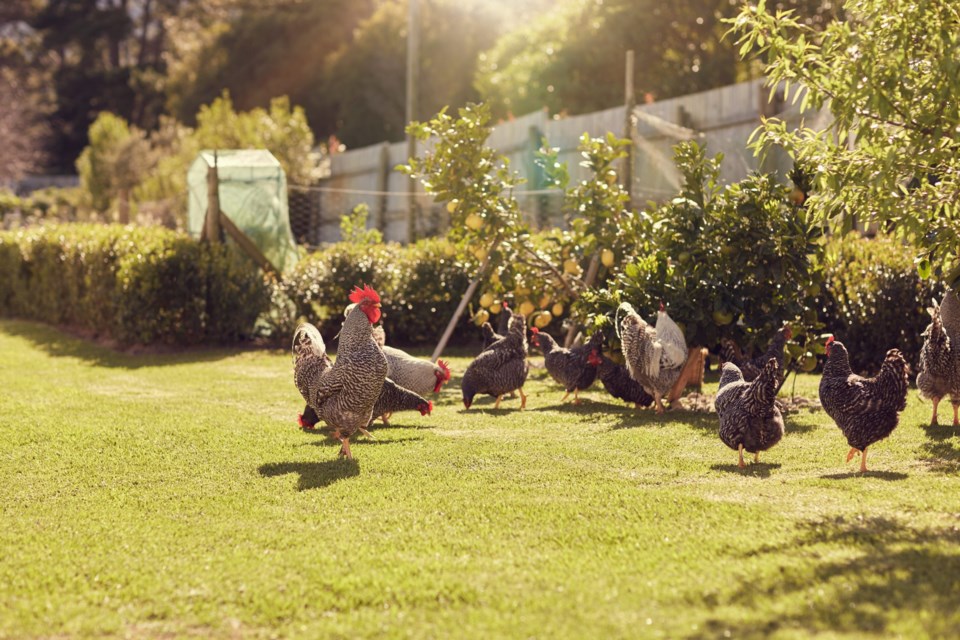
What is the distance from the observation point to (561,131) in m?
21.1

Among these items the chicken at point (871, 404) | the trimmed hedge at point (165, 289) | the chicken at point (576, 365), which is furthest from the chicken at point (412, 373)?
the trimmed hedge at point (165, 289)

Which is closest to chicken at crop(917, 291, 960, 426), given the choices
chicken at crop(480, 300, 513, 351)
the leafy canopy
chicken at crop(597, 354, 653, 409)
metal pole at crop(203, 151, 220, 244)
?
chicken at crop(597, 354, 653, 409)

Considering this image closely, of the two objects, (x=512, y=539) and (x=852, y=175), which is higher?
(x=852, y=175)

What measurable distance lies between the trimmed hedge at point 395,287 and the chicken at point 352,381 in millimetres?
8099

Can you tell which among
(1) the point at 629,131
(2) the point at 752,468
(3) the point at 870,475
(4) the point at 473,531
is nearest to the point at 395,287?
(1) the point at 629,131

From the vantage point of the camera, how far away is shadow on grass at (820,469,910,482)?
7059mm

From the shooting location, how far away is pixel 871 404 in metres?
7.23

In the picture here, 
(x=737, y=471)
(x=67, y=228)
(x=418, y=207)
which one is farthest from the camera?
(x=418, y=207)

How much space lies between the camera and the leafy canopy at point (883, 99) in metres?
5.65

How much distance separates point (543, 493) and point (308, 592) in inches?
87.4

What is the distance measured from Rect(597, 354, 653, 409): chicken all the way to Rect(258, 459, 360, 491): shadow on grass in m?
3.62

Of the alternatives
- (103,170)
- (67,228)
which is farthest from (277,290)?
(103,170)

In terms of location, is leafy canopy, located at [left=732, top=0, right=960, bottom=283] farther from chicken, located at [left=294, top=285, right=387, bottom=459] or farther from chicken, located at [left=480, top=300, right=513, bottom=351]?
chicken, located at [left=480, top=300, right=513, bottom=351]

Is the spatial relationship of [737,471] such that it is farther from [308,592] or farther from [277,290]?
[277,290]
